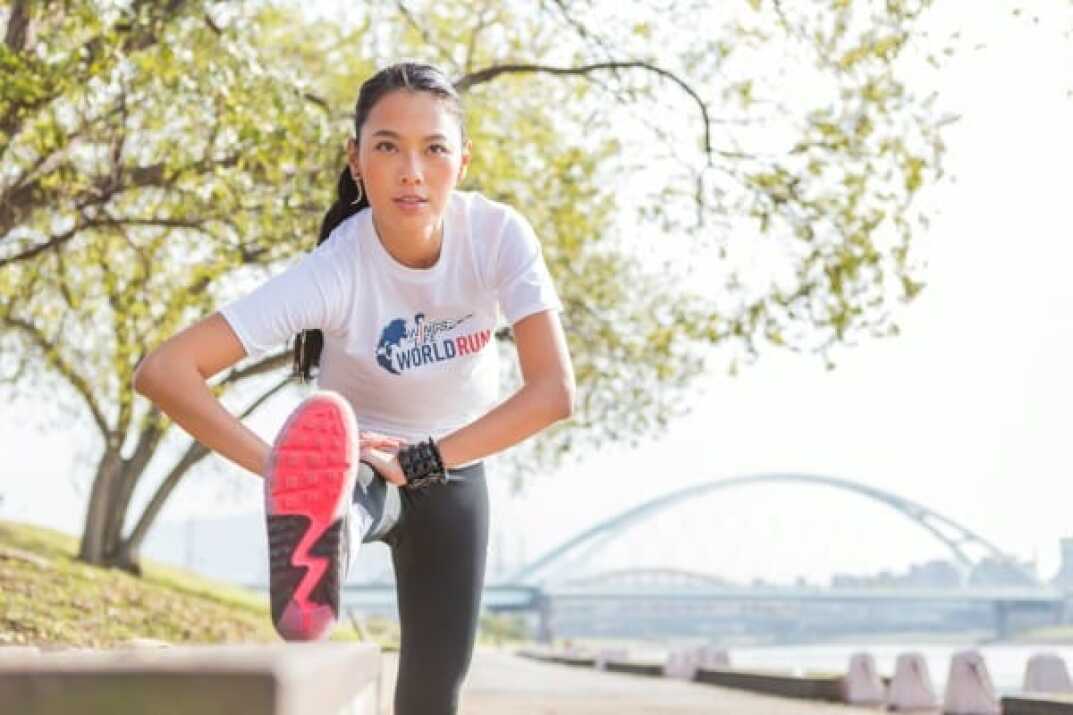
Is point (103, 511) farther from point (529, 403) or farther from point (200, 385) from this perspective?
point (529, 403)

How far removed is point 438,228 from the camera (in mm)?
3896

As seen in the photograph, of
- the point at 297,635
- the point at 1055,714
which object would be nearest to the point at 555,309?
the point at 297,635

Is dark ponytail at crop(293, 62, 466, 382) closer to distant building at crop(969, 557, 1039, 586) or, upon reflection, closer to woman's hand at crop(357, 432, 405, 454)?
woman's hand at crop(357, 432, 405, 454)

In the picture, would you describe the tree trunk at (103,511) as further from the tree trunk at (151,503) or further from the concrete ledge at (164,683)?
the concrete ledge at (164,683)

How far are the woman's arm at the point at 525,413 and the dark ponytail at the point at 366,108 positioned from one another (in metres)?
0.55

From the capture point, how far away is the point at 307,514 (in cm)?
280

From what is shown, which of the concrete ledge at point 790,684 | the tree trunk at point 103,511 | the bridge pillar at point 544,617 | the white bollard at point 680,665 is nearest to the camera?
the concrete ledge at point 790,684

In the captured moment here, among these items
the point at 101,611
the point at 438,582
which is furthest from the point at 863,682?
the point at 438,582

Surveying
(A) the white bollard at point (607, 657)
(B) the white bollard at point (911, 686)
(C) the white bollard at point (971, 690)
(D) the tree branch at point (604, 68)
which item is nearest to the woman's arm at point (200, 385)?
(C) the white bollard at point (971, 690)

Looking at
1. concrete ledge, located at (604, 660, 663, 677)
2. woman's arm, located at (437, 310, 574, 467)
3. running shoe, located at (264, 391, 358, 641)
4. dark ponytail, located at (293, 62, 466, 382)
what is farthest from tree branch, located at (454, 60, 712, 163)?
running shoe, located at (264, 391, 358, 641)

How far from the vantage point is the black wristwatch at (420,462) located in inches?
143

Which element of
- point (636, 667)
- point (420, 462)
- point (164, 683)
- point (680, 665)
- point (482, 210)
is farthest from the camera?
point (636, 667)

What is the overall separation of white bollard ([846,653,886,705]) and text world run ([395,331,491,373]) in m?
10.8

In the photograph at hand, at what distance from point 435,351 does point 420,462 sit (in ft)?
1.08
